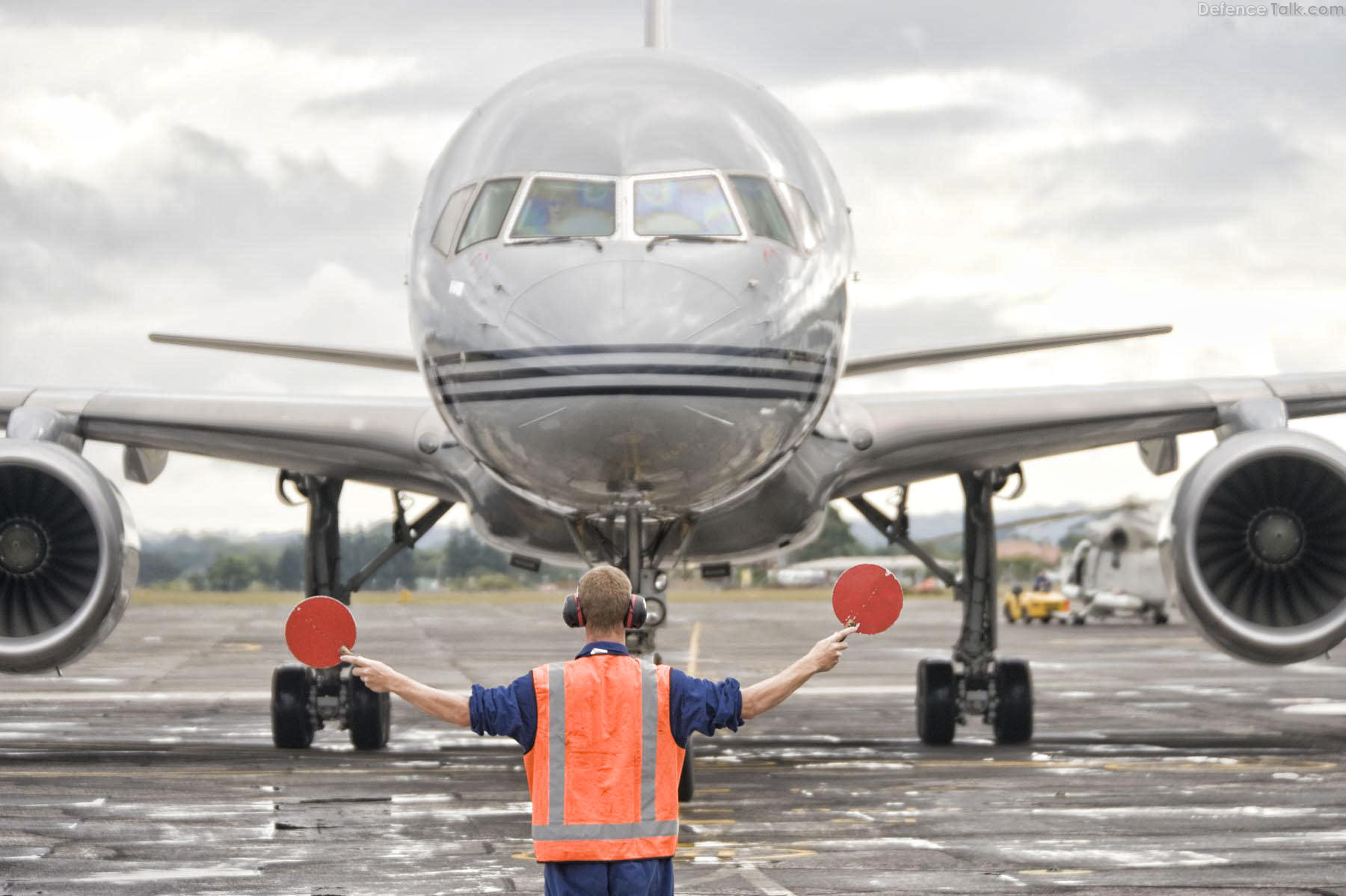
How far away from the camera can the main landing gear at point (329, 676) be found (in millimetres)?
12680

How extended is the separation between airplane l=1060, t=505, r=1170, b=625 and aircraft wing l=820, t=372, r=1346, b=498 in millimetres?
29735

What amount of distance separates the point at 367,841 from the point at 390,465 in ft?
12.8

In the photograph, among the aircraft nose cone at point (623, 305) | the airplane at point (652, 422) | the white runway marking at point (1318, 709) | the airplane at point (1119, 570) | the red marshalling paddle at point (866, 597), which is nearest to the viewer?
the red marshalling paddle at point (866, 597)

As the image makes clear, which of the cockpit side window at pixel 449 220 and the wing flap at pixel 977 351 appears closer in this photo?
the cockpit side window at pixel 449 220

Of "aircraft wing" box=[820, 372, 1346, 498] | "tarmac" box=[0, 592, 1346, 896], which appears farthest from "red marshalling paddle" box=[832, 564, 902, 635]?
"aircraft wing" box=[820, 372, 1346, 498]

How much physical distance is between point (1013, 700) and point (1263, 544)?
300cm

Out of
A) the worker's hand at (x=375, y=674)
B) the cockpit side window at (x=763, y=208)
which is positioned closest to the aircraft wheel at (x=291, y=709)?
the cockpit side window at (x=763, y=208)

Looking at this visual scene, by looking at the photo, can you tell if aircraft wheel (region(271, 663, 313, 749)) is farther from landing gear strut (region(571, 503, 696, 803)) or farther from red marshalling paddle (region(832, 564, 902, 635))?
red marshalling paddle (region(832, 564, 902, 635))

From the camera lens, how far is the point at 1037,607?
4822 centimetres

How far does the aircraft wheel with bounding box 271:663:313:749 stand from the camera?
12656 mm

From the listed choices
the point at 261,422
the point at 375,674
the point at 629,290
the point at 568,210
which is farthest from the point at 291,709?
the point at 375,674

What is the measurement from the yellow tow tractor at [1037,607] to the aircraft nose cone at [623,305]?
137 feet

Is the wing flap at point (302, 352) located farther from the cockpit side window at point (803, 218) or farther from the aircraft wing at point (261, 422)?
the cockpit side window at point (803, 218)

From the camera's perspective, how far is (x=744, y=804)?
377 inches
